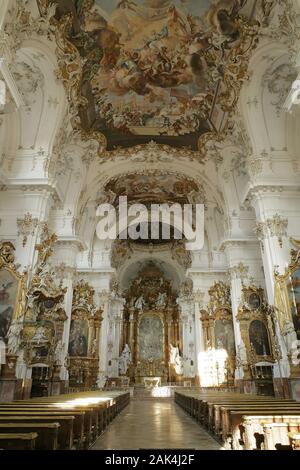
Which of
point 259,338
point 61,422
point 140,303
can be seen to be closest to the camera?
point 61,422

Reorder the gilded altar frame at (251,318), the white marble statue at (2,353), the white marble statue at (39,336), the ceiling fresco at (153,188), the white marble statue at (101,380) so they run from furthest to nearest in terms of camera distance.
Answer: the ceiling fresco at (153,188) → the white marble statue at (101,380) → the gilded altar frame at (251,318) → the white marble statue at (39,336) → the white marble statue at (2,353)

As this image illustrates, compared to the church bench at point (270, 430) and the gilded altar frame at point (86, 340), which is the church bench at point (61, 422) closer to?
the church bench at point (270, 430)

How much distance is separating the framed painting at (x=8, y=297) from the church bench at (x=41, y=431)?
679 cm

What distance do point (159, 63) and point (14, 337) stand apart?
10.7 metres

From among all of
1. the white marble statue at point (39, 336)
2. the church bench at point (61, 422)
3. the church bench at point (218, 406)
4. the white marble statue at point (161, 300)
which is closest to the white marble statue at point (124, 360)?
the white marble statue at point (161, 300)

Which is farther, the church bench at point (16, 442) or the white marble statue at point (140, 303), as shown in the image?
the white marble statue at point (140, 303)

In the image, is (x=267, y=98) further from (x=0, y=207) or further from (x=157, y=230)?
(x=157, y=230)

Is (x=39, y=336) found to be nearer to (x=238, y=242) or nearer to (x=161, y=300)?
(x=238, y=242)

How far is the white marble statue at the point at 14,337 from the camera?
891 cm

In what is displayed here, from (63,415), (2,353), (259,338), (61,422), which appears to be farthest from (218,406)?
(259,338)

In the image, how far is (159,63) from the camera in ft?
42.5

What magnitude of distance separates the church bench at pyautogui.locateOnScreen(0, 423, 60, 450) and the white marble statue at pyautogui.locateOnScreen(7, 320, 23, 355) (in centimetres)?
640

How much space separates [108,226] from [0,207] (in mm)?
10017

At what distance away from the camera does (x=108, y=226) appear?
2070 cm
